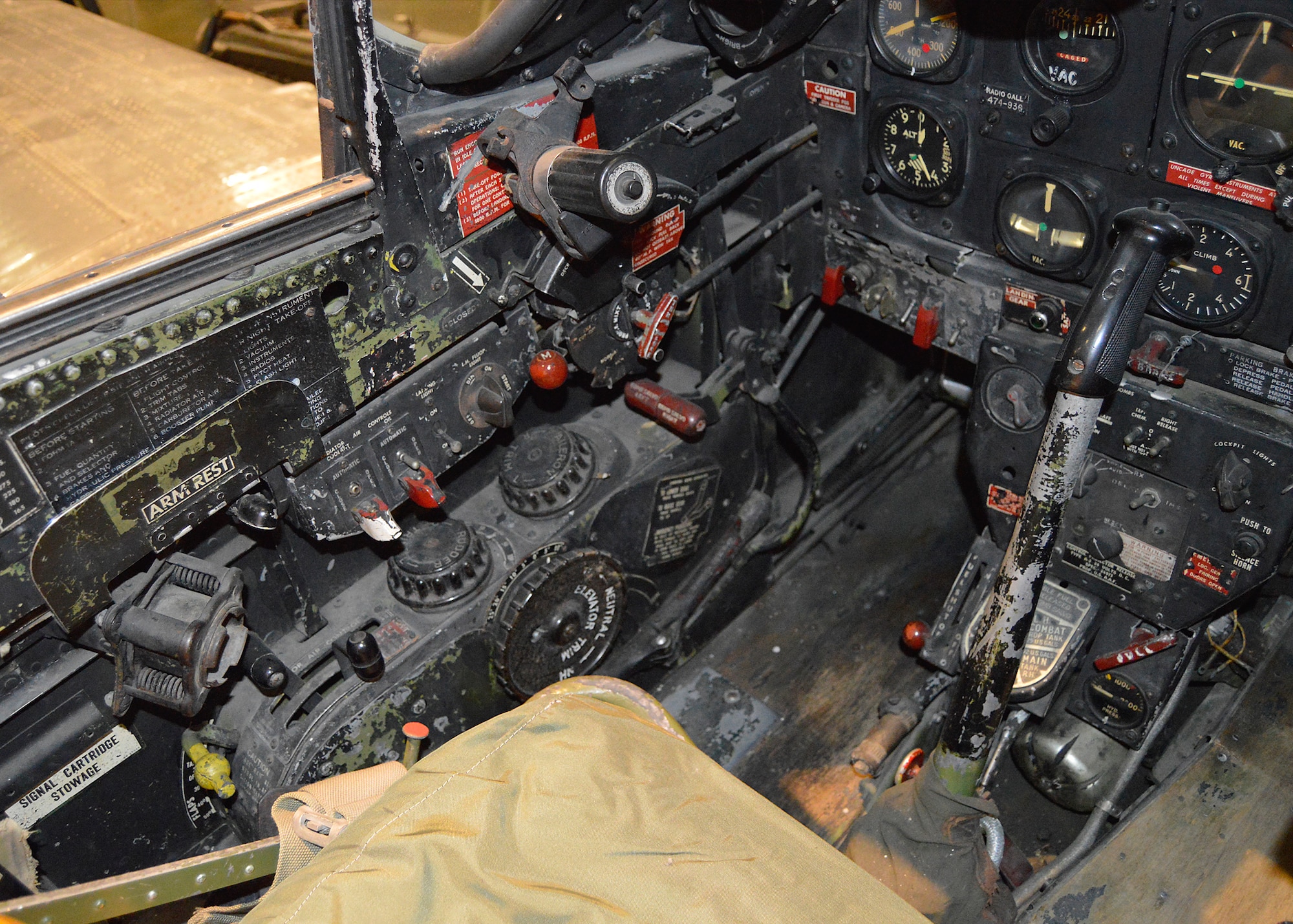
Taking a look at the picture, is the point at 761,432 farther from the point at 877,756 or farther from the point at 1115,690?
the point at 1115,690

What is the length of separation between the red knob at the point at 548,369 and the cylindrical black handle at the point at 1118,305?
1.25m

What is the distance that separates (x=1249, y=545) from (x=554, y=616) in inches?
71.1

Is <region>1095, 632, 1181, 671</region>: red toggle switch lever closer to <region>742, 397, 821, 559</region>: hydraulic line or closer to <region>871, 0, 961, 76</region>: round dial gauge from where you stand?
<region>742, 397, 821, 559</region>: hydraulic line

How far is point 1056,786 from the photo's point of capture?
2.99 metres

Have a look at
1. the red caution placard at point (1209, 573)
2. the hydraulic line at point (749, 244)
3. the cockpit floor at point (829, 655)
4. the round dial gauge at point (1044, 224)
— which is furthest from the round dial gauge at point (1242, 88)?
the cockpit floor at point (829, 655)

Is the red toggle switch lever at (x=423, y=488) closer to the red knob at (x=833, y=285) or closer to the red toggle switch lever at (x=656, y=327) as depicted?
the red toggle switch lever at (x=656, y=327)

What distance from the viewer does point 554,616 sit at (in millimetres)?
2803

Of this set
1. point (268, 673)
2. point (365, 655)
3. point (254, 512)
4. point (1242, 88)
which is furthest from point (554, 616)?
point (1242, 88)

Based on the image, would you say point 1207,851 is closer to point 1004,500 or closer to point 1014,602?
point 1014,602

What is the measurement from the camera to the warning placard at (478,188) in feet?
7.61

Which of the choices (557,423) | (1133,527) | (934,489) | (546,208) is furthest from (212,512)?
(934,489)

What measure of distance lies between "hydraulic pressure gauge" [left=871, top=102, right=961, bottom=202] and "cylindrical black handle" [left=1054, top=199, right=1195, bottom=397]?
28.1 inches

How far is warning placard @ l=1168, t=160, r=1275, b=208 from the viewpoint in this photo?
2191mm

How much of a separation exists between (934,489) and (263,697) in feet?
9.03
